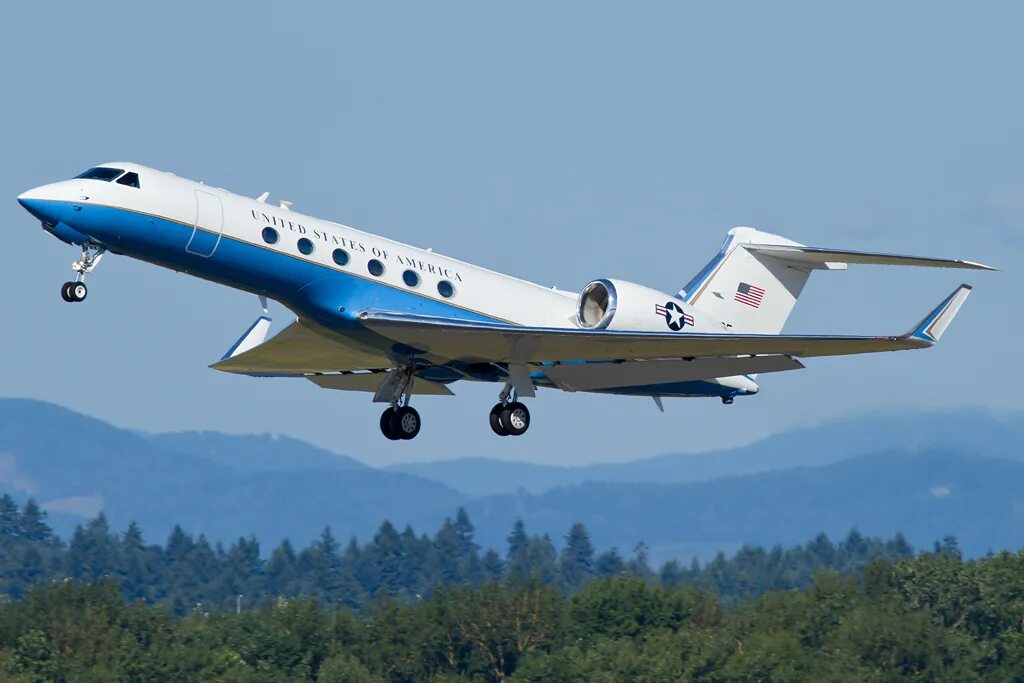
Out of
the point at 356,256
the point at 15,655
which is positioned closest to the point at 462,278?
the point at 356,256

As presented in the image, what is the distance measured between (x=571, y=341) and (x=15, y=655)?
3904cm

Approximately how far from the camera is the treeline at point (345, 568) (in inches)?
5443

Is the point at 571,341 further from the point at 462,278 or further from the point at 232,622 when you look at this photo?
the point at 232,622

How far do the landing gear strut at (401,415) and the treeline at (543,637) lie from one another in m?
29.7

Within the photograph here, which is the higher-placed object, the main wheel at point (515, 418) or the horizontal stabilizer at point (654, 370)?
the horizontal stabilizer at point (654, 370)

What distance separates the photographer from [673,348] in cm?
2588

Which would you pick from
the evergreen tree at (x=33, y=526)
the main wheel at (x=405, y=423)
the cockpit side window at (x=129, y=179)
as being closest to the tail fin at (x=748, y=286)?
the main wheel at (x=405, y=423)

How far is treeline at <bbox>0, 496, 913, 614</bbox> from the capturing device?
454 feet

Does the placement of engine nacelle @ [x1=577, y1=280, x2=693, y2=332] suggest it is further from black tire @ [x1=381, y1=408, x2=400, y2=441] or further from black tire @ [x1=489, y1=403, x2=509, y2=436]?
black tire @ [x1=381, y1=408, x2=400, y2=441]

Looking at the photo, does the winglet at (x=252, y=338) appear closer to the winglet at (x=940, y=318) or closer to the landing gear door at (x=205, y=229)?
the landing gear door at (x=205, y=229)

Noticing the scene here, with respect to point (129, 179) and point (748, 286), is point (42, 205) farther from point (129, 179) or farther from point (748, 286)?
point (748, 286)

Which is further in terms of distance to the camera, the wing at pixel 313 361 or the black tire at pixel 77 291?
the wing at pixel 313 361

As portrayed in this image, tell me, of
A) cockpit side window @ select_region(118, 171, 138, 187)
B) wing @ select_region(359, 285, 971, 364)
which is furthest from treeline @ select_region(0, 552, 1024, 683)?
cockpit side window @ select_region(118, 171, 138, 187)

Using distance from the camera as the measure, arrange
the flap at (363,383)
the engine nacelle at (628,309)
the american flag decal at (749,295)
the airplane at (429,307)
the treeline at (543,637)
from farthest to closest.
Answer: the treeline at (543,637), the american flag decal at (749,295), the flap at (363,383), the engine nacelle at (628,309), the airplane at (429,307)
